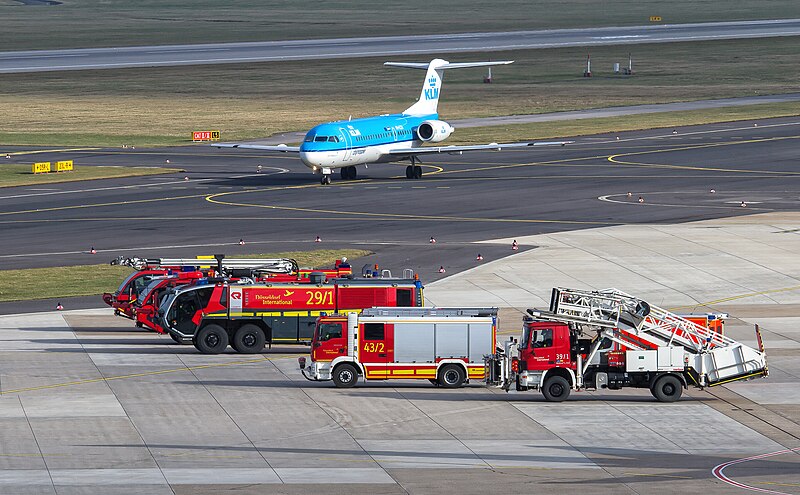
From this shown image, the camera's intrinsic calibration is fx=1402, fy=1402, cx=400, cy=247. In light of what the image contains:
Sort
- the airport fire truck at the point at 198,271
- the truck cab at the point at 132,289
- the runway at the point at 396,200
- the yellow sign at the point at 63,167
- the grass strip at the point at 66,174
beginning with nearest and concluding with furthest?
1. the airport fire truck at the point at 198,271
2. the truck cab at the point at 132,289
3. the runway at the point at 396,200
4. the grass strip at the point at 66,174
5. the yellow sign at the point at 63,167

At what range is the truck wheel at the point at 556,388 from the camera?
42219 mm

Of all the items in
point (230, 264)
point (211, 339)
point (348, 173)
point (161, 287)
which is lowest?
point (211, 339)

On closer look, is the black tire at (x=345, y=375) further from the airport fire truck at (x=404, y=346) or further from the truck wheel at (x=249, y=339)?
the truck wheel at (x=249, y=339)

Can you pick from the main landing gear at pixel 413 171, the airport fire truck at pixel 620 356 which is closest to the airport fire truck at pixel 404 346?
the airport fire truck at pixel 620 356

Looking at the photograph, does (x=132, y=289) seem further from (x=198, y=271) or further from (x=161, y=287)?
(x=198, y=271)

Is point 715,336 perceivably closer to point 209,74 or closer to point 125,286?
point 125,286

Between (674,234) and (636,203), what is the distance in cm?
1142

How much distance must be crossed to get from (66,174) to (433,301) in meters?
51.5

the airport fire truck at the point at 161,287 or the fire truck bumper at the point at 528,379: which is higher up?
the airport fire truck at the point at 161,287

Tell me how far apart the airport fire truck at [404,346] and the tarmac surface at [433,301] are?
0.67 meters

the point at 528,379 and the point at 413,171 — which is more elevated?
the point at 413,171

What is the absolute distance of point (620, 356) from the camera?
137 feet

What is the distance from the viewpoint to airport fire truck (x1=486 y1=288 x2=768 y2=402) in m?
41.8

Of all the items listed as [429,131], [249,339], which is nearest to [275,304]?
[249,339]
